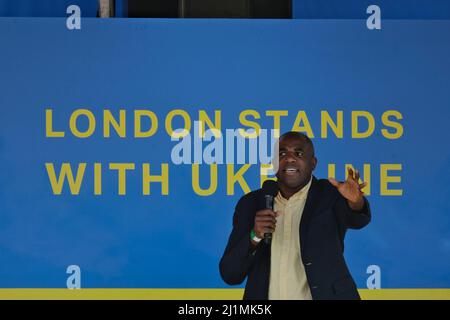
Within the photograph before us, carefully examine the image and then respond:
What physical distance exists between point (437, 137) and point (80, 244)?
1777mm

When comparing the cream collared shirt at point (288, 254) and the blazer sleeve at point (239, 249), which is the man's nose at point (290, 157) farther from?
the blazer sleeve at point (239, 249)

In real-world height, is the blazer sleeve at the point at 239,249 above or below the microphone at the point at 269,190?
below

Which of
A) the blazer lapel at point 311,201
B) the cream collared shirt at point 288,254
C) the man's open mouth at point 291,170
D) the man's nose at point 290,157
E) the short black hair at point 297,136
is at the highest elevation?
the short black hair at point 297,136

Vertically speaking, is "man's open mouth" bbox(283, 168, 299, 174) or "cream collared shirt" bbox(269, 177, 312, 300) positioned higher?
"man's open mouth" bbox(283, 168, 299, 174)

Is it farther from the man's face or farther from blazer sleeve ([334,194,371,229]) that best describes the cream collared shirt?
blazer sleeve ([334,194,371,229])

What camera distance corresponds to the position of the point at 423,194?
355cm

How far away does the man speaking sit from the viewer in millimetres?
3529

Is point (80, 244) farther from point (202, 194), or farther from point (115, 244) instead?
point (202, 194)

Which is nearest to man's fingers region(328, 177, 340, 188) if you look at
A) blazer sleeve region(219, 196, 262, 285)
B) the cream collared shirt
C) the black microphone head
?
the cream collared shirt

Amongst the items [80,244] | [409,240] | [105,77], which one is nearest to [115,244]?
[80,244]

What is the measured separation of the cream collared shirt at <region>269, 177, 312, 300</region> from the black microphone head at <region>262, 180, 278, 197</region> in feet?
0.11

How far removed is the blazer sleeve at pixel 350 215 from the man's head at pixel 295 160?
0.65 feet

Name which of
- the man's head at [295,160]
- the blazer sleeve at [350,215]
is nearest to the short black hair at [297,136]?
the man's head at [295,160]

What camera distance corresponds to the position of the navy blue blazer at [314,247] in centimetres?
353
